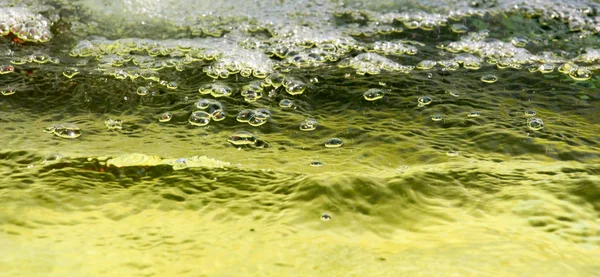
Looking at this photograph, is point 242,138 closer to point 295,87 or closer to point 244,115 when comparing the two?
point 244,115

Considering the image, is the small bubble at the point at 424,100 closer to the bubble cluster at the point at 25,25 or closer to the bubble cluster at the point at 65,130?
the bubble cluster at the point at 65,130

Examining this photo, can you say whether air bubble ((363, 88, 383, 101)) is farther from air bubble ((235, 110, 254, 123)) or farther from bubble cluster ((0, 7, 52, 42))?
bubble cluster ((0, 7, 52, 42))

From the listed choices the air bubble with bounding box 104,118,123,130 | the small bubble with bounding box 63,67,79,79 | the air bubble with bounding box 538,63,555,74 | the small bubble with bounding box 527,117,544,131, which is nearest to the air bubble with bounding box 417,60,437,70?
the air bubble with bounding box 538,63,555,74

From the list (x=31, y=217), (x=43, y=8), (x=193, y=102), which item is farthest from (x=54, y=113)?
(x=43, y=8)

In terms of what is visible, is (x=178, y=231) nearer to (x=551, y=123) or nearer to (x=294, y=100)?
(x=294, y=100)

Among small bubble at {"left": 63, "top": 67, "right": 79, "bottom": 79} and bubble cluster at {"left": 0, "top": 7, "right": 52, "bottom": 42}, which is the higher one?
bubble cluster at {"left": 0, "top": 7, "right": 52, "bottom": 42}

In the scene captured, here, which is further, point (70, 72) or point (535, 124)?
point (70, 72)

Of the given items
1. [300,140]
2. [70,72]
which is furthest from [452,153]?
[70,72]
